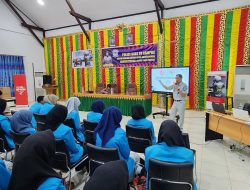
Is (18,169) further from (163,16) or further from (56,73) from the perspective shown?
(56,73)

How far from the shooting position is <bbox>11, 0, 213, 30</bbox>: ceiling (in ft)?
23.3

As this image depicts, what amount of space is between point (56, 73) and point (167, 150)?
940 cm

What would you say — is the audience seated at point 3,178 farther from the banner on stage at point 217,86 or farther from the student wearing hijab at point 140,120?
the banner on stage at point 217,86

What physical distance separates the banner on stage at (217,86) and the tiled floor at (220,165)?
1.85m

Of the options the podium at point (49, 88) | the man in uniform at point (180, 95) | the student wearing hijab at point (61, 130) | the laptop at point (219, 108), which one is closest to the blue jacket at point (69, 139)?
the student wearing hijab at point (61, 130)

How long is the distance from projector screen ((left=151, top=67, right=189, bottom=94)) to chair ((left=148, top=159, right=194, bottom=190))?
431 cm

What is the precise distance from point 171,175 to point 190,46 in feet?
19.7

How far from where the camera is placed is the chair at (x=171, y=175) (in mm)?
1512

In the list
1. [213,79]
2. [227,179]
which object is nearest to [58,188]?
[227,179]

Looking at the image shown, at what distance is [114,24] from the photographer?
26.5 ft

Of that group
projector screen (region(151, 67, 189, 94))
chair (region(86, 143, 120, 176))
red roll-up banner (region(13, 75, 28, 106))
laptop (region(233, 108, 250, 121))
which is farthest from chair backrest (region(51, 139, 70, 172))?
red roll-up banner (region(13, 75, 28, 106))

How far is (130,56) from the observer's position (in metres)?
7.79

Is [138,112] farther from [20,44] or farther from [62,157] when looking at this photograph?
[20,44]

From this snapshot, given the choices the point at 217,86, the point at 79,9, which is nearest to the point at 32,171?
the point at 217,86
